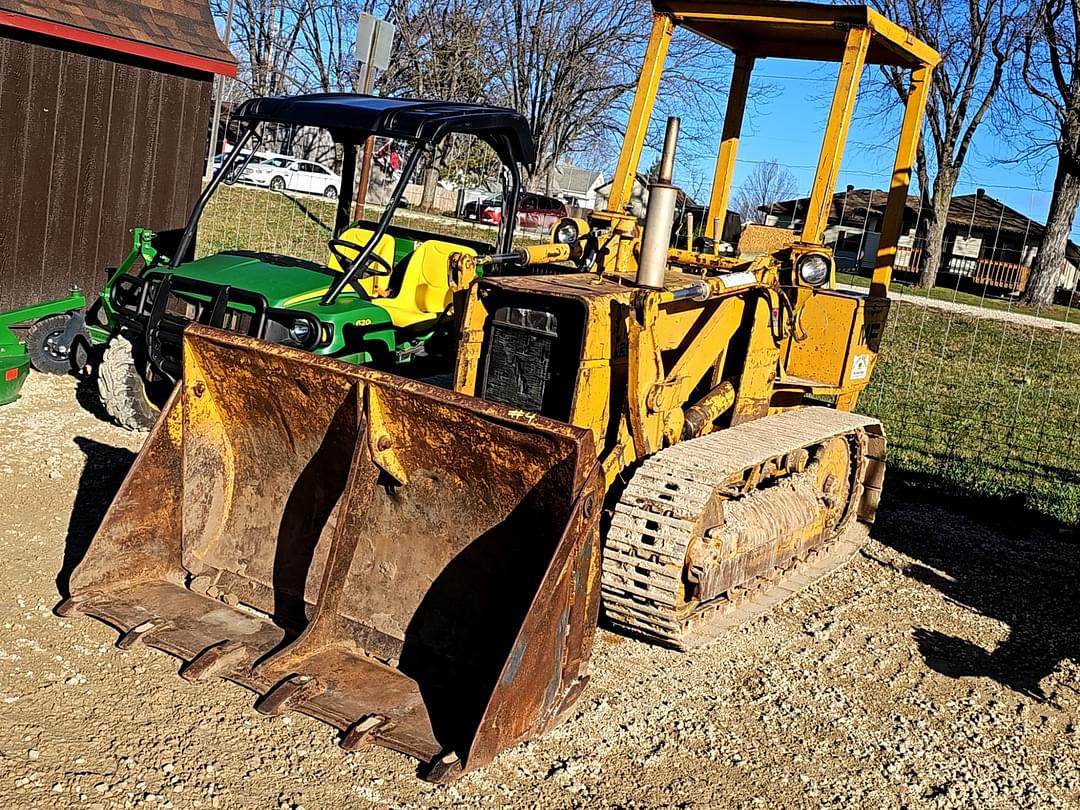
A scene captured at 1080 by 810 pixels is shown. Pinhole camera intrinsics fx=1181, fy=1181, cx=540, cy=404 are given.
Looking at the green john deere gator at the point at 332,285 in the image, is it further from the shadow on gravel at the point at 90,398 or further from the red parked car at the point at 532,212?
the red parked car at the point at 532,212

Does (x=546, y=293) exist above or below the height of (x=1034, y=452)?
above

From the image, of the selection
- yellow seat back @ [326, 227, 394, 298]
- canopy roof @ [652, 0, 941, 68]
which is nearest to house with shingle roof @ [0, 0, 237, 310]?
yellow seat back @ [326, 227, 394, 298]

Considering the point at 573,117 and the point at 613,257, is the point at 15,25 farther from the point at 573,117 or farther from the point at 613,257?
the point at 573,117

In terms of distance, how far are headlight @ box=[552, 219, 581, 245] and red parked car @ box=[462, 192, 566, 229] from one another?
18.5 m

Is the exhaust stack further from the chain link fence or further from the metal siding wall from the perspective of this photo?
the metal siding wall

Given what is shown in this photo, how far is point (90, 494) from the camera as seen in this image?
21.4 feet

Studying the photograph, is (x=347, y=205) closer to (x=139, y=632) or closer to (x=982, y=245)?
(x=139, y=632)

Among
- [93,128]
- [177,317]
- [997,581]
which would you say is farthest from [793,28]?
[93,128]

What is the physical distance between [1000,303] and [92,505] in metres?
24.8

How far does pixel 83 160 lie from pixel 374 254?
11.8 feet

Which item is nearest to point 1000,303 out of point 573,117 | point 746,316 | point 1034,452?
point 573,117

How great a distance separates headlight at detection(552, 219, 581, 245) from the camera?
21.3 feet

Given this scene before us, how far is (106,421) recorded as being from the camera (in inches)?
316

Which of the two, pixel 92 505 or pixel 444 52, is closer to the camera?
pixel 92 505
